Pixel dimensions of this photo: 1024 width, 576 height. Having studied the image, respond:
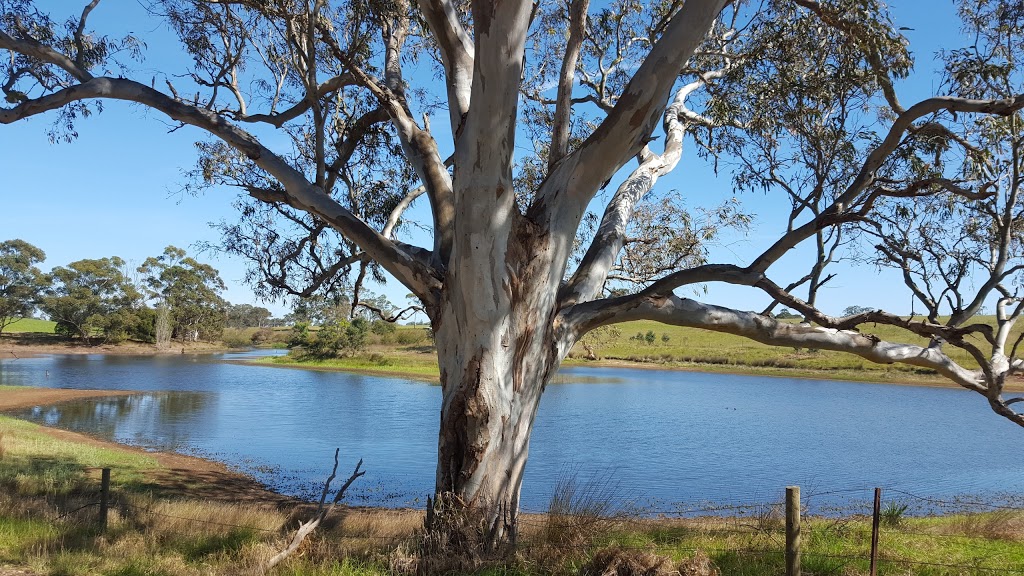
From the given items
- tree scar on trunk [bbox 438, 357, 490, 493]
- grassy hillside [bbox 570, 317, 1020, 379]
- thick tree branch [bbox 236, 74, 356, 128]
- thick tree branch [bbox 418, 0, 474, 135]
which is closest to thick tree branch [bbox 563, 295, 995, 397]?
tree scar on trunk [bbox 438, 357, 490, 493]

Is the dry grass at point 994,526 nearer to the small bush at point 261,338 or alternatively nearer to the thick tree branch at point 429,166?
the thick tree branch at point 429,166

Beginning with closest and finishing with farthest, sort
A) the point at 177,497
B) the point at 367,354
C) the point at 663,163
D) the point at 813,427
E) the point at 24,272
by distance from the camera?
the point at 663,163 < the point at 177,497 < the point at 813,427 < the point at 367,354 < the point at 24,272

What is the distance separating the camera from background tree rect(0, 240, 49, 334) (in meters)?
46.6

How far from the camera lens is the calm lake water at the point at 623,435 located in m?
10.9

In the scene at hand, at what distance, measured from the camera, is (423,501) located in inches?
376

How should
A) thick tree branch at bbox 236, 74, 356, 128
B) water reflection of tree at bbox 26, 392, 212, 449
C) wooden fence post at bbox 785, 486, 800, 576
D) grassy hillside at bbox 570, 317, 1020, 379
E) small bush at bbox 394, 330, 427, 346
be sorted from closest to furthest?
wooden fence post at bbox 785, 486, 800, 576 → thick tree branch at bbox 236, 74, 356, 128 → water reflection of tree at bbox 26, 392, 212, 449 → grassy hillside at bbox 570, 317, 1020, 379 → small bush at bbox 394, 330, 427, 346

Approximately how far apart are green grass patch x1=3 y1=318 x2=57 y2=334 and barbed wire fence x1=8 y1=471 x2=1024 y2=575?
56.6 m

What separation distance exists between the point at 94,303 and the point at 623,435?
43.9 m

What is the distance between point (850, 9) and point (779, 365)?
34730mm

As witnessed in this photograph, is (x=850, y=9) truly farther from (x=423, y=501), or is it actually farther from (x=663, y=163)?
(x=423, y=501)

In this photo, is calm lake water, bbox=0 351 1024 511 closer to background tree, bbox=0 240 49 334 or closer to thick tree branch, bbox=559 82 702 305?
thick tree branch, bbox=559 82 702 305

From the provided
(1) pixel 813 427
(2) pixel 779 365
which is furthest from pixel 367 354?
(1) pixel 813 427

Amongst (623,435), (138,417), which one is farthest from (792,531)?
(138,417)

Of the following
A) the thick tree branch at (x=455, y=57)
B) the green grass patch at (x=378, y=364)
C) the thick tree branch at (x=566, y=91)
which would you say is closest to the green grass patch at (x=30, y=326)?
the green grass patch at (x=378, y=364)
